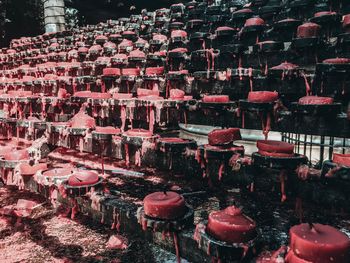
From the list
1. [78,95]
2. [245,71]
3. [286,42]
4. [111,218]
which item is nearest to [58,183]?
[111,218]

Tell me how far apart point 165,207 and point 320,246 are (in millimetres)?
Answer: 1006

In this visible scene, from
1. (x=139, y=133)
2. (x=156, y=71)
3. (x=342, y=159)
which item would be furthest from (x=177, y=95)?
(x=342, y=159)

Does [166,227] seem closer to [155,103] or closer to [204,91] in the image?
[155,103]

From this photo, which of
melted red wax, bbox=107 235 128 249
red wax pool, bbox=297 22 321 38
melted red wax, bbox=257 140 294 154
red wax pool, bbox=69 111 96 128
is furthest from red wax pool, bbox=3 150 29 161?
red wax pool, bbox=297 22 321 38

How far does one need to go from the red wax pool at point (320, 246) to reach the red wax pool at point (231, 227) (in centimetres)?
28

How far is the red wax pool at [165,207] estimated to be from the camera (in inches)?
80.5

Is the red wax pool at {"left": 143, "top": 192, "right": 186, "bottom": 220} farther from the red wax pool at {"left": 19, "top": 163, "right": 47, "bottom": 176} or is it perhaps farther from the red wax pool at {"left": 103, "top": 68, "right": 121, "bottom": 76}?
the red wax pool at {"left": 103, "top": 68, "right": 121, "bottom": 76}

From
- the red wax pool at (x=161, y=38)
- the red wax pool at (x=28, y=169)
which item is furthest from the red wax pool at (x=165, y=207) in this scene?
the red wax pool at (x=161, y=38)

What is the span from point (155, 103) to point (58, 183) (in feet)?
4.91

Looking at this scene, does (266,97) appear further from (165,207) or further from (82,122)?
(82,122)

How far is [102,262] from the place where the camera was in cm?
207

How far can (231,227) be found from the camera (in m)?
1.71

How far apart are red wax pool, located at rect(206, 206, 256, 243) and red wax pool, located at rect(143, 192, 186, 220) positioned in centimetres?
31

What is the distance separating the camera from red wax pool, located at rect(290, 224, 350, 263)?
140cm
